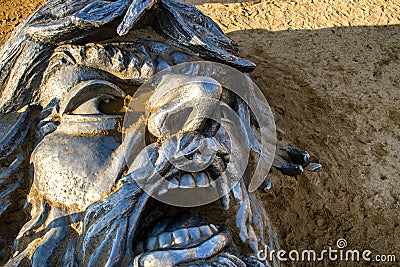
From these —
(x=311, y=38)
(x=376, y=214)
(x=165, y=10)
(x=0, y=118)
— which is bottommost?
(x=376, y=214)

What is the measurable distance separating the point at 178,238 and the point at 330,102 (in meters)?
1.53

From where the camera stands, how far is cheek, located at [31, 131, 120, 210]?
1.24m

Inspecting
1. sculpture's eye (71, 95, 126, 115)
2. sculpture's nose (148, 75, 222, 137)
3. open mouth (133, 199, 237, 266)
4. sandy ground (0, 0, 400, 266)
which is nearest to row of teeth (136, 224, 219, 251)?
open mouth (133, 199, 237, 266)

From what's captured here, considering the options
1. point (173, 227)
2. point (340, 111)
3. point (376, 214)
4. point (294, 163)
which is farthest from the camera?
point (340, 111)

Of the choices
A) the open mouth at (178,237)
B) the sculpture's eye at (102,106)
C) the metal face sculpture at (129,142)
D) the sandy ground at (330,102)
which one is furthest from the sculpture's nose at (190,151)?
the sandy ground at (330,102)

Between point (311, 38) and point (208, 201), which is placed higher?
point (208, 201)

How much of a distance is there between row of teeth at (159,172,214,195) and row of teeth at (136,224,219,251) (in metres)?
0.11

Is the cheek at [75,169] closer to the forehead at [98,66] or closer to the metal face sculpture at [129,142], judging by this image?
the metal face sculpture at [129,142]

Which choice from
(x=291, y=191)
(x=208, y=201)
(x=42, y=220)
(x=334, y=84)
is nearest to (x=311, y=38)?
(x=334, y=84)

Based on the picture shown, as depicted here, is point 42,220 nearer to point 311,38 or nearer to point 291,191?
point 291,191

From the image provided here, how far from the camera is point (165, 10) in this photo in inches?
56.2

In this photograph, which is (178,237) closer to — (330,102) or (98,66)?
(98,66)

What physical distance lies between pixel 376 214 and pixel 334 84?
820mm

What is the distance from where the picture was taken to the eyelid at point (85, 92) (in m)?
1.37
